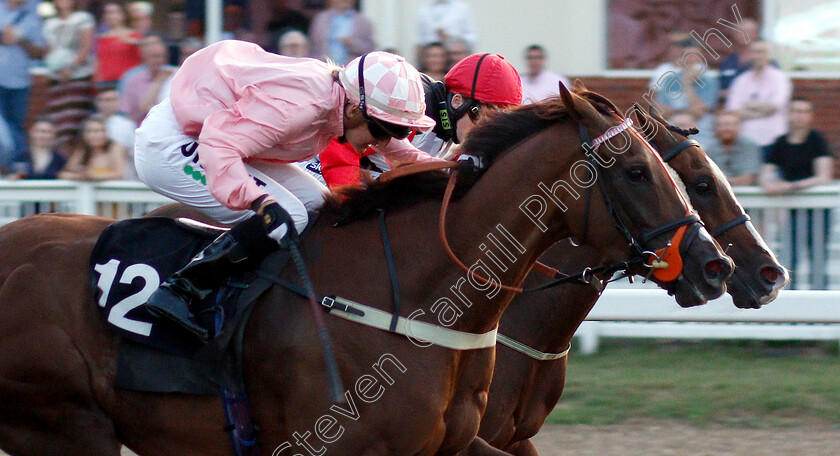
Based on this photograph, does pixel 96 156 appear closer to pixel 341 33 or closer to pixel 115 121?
pixel 115 121

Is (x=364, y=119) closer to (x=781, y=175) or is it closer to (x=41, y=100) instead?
(x=781, y=175)

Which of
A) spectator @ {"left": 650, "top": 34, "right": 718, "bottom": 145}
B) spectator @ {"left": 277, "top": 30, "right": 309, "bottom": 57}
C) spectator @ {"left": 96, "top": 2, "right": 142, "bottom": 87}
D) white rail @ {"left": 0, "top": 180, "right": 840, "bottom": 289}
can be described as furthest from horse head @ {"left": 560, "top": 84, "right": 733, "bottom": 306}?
spectator @ {"left": 96, "top": 2, "right": 142, "bottom": 87}

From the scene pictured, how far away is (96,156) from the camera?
23.0 feet

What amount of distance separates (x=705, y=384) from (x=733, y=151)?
1564mm

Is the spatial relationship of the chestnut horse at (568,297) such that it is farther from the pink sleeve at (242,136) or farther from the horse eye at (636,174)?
the pink sleeve at (242,136)

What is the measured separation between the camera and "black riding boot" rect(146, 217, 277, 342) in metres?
3.19

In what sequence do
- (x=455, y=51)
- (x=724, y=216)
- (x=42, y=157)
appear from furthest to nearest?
(x=455, y=51) < (x=42, y=157) < (x=724, y=216)

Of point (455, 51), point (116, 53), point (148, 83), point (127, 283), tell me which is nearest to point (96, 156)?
point (148, 83)

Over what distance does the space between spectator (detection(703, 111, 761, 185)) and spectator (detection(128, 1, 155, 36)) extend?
4.13m

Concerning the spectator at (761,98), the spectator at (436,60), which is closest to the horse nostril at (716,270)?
the spectator at (761,98)

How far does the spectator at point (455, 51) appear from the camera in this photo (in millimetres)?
7312

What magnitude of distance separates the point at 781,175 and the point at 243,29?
15.2ft

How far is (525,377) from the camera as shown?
3.90 m

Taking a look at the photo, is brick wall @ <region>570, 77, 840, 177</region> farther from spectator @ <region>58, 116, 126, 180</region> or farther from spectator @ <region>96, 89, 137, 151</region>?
spectator @ <region>58, 116, 126, 180</region>
